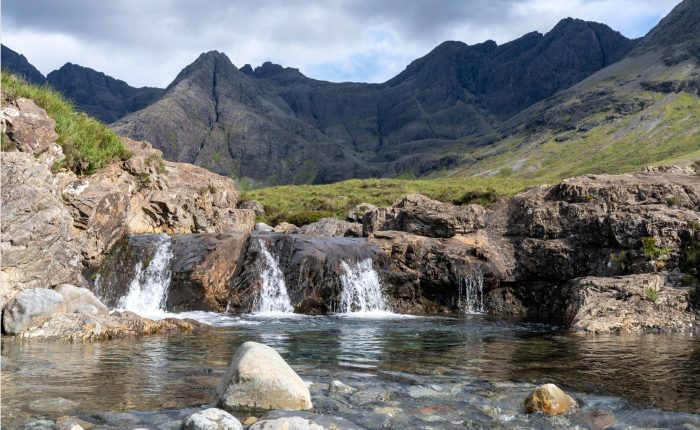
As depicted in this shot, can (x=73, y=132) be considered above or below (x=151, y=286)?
above

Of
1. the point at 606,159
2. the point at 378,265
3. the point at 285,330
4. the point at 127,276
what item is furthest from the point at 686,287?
the point at 606,159

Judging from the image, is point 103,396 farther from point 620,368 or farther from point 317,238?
point 317,238

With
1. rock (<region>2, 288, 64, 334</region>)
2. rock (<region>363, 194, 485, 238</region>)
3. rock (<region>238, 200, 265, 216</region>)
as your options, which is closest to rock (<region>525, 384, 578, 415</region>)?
rock (<region>2, 288, 64, 334</region>)

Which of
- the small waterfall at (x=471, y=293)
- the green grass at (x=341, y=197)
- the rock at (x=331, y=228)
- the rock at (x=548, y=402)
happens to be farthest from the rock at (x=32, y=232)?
the green grass at (x=341, y=197)

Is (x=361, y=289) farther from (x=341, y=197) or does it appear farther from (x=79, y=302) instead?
(x=341, y=197)

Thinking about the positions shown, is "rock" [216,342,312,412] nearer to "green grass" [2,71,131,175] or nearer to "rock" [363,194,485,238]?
"green grass" [2,71,131,175]

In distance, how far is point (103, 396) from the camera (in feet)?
34.5

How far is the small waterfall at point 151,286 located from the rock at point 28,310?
312 inches

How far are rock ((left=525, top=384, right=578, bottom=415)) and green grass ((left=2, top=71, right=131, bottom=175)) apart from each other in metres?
25.8

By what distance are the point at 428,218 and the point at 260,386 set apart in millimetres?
27906

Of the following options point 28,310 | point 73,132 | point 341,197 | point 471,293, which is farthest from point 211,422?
point 341,197

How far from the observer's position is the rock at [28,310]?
682 inches

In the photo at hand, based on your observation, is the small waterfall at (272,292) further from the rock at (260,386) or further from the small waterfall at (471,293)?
the rock at (260,386)

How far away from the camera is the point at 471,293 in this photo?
31016mm
